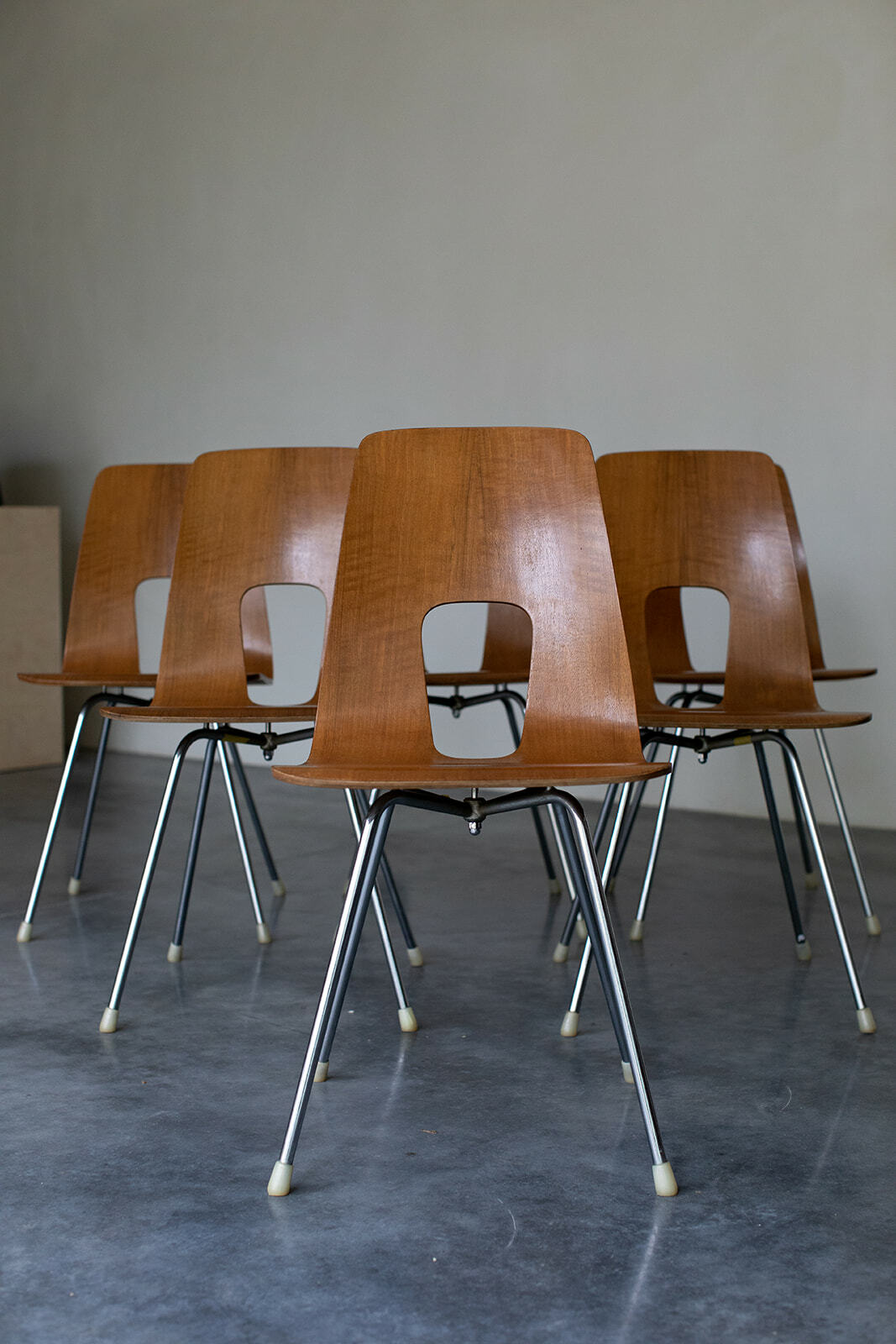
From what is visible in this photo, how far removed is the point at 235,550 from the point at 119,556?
27.3 inches

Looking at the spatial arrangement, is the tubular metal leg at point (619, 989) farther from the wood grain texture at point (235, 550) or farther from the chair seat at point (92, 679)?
the chair seat at point (92, 679)

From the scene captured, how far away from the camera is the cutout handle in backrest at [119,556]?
10.3 feet

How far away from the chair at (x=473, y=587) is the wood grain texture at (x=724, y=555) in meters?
0.59

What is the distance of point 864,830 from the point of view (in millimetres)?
4035

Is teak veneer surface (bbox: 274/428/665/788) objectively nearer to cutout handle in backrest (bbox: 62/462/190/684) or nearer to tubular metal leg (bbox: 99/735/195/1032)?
tubular metal leg (bbox: 99/735/195/1032)

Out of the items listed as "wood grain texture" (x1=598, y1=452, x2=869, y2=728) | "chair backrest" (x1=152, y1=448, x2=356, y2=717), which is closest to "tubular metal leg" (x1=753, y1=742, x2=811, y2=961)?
"wood grain texture" (x1=598, y1=452, x2=869, y2=728)

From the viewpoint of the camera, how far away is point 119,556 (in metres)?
3.18

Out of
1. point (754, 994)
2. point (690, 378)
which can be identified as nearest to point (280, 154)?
point (690, 378)

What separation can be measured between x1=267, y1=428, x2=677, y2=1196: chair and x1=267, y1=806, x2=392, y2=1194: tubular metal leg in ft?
0.45

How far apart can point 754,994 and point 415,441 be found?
1185mm

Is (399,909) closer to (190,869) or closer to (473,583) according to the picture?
(190,869)

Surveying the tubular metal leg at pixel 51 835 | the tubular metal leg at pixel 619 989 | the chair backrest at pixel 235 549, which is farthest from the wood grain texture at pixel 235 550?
the tubular metal leg at pixel 619 989

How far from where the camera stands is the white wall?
4.06m

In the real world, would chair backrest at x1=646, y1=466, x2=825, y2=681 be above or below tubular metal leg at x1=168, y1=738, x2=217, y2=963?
above
